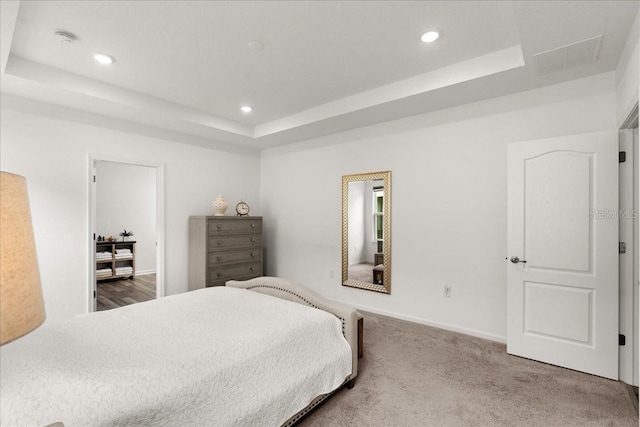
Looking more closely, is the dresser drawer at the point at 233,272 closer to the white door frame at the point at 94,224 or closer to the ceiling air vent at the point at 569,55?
the white door frame at the point at 94,224

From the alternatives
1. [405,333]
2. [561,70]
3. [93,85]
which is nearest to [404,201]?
[405,333]

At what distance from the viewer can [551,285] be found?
2686 millimetres

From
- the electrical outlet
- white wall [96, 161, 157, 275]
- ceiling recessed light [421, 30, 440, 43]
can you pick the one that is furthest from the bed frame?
white wall [96, 161, 157, 275]

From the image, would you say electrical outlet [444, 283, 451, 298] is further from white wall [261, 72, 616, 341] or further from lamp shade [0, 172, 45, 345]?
lamp shade [0, 172, 45, 345]

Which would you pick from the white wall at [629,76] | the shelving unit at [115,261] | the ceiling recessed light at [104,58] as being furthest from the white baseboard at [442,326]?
the shelving unit at [115,261]

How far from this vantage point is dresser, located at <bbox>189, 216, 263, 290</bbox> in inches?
167

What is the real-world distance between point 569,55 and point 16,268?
3.26 metres

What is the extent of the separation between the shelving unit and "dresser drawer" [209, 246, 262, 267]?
2.91 m

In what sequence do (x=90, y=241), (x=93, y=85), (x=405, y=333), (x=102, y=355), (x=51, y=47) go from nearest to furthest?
(x=102, y=355)
(x=51, y=47)
(x=93, y=85)
(x=405, y=333)
(x=90, y=241)

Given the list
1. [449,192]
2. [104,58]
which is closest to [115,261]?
[104,58]

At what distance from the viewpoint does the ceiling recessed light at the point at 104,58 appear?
8.76 ft

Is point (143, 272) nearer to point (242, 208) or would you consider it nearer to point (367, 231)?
point (242, 208)

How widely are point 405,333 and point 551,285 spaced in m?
1.42

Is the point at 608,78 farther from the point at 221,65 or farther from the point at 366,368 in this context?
the point at 221,65
